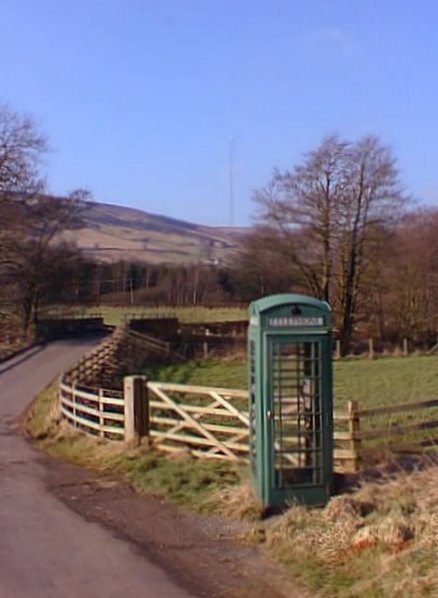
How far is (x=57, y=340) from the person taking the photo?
148 feet

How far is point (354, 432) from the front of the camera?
36.9 ft

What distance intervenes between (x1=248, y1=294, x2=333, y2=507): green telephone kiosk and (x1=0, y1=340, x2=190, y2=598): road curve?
75.0 inches

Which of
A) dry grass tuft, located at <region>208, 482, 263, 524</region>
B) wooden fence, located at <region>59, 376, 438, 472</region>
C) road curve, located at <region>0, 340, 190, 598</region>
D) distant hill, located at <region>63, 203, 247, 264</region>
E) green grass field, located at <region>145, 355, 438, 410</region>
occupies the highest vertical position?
distant hill, located at <region>63, 203, 247, 264</region>

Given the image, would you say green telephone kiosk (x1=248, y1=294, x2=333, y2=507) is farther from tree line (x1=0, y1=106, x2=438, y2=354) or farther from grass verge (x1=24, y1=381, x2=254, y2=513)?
tree line (x1=0, y1=106, x2=438, y2=354)

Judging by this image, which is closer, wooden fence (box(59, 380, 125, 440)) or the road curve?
the road curve

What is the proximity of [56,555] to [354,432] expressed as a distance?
4492 mm

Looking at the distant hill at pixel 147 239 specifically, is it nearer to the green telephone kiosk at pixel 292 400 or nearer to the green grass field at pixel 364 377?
the green telephone kiosk at pixel 292 400

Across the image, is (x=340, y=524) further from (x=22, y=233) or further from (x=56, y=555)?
(x=22, y=233)

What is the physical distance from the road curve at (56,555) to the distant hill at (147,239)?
2.80 m

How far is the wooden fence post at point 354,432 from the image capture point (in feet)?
36.5

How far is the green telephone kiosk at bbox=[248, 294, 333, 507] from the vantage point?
958 cm

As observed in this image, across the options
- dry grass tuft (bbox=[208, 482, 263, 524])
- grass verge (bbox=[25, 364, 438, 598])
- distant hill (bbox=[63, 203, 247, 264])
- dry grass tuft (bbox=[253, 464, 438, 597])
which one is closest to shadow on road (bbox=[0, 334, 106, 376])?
grass verge (bbox=[25, 364, 438, 598])

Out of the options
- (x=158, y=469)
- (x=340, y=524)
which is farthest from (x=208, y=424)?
(x=340, y=524)

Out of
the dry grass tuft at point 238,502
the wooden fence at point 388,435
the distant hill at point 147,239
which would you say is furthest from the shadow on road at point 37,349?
the distant hill at point 147,239
